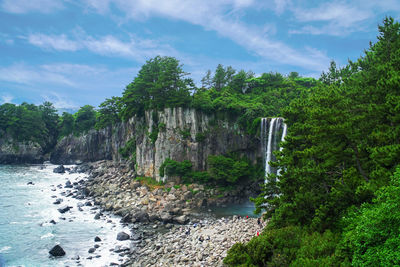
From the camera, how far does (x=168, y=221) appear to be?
31.3m

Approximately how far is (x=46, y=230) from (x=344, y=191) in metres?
32.4

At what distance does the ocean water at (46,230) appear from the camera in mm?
23297

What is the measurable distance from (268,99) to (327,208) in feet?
131

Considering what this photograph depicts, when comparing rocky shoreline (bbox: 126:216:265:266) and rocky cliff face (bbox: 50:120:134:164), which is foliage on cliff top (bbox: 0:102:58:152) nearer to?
rocky cliff face (bbox: 50:120:134:164)

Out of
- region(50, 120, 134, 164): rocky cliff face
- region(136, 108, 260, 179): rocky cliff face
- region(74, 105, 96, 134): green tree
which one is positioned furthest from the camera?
region(74, 105, 96, 134): green tree

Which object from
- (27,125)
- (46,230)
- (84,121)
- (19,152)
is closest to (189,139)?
(46,230)

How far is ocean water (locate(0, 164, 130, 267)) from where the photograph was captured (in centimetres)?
2330

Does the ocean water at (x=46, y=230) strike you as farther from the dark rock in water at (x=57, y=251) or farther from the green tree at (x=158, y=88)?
the green tree at (x=158, y=88)

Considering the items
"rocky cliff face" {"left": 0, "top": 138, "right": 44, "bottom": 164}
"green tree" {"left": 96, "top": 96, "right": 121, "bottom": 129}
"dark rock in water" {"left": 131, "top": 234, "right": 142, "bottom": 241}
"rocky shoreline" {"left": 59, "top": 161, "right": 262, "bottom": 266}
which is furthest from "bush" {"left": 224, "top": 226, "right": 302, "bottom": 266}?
"rocky cliff face" {"left": 0, "top": 138, "right": 44, "bottom": 164}

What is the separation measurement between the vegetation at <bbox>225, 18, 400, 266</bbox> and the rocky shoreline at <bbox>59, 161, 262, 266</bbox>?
646cm

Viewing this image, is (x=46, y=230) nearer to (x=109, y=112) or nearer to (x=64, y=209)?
(x=64, y=209)

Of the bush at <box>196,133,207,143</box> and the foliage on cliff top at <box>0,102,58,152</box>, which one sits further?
the foliage on cliff top at <box>0,102,58,152</box>

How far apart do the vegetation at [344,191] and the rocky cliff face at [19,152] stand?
84346 mm

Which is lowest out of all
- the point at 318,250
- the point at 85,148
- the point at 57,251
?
the point at 57,251
